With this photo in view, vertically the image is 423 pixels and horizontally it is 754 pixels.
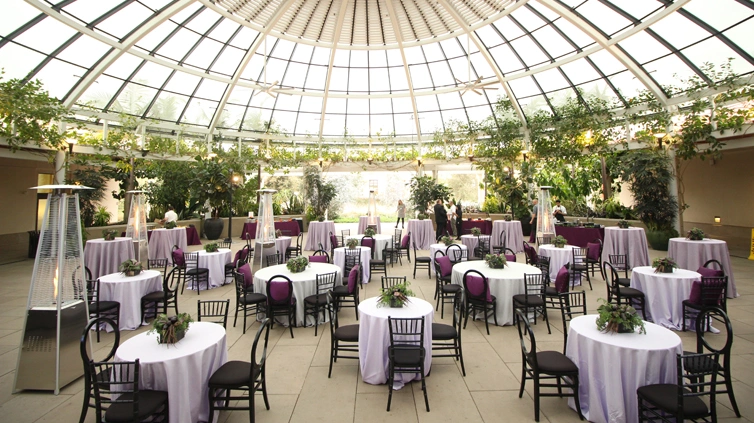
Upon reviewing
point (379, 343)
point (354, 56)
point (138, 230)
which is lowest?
point (379, 343)

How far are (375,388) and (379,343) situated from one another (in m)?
0.49

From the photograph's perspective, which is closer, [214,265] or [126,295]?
[126,295]

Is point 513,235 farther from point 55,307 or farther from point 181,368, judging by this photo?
point 55,307

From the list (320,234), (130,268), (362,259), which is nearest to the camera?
(130,268)

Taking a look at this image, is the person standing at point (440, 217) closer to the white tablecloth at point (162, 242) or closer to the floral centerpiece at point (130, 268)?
the white tablecloth at point (162, 242)

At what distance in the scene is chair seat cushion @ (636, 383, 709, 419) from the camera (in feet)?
9.18

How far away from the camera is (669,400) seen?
113 inches

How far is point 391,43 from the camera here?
16.0 metres

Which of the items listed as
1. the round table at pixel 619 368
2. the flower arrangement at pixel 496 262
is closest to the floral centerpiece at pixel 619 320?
the round table at pixel 619 368

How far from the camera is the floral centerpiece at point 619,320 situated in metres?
3.45

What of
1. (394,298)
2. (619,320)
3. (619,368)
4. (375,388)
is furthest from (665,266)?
(375,388)

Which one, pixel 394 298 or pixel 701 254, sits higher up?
pixel 701 254

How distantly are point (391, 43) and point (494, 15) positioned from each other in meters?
4.75

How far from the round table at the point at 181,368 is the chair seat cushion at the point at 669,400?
3743 mm
